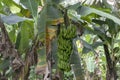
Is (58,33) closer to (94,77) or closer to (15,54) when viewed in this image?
(15,54)

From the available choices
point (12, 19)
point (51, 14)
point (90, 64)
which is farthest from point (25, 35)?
point (90, 64)

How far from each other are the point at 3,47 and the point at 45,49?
7.7 inches

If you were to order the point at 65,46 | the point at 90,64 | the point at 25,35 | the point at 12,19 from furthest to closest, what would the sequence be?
the point at 90,64 → the point at 25,35 → the point at 12,19 → the point at 65,46

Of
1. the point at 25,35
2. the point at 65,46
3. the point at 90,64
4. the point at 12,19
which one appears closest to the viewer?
the point at 65,46

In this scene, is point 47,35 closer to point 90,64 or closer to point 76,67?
point 76,67

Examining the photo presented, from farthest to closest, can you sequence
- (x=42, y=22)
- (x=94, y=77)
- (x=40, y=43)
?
(x=94, y=77) < (x=40, y=43) < (x=42, y=22)

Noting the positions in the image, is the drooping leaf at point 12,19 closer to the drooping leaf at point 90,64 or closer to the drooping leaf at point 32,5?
the drooping leaf at point 32,5

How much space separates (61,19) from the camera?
106 centimetres

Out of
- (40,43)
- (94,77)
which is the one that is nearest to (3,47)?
(40,43)

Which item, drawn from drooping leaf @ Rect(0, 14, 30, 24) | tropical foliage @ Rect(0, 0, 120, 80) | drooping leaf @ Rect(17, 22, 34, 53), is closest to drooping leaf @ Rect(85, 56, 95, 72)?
tropical foliage @ Rect(0, 0, 120, 80)

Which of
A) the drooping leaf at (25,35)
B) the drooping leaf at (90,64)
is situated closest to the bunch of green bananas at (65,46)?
the drooping leaf at (25,35)

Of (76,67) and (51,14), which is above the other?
(51,14)

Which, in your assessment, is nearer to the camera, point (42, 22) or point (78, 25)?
point (42, 22)

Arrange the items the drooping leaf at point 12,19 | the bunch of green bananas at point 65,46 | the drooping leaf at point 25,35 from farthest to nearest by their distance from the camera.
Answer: the drooping leaf at point 25,35, the drooping leaf at point 12,19, the bunch of green bananas at point 65,46
